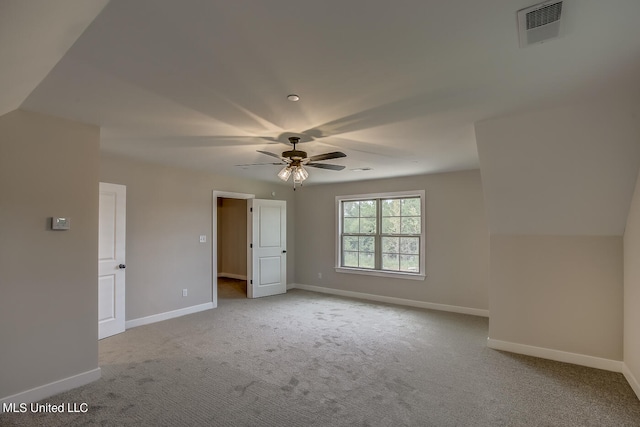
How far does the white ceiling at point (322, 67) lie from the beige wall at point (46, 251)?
1.02 feet

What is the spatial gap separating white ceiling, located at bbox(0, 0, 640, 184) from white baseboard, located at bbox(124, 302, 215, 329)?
273 cm

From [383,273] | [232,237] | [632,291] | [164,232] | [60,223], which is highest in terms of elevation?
[60,223]

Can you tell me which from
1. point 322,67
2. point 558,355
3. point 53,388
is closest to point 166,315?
point 53,388

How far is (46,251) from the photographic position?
9.25 feet

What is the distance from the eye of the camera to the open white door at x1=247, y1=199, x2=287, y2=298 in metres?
6.47

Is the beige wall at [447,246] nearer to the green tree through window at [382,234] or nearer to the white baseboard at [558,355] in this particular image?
the green tree through window at [382,234]

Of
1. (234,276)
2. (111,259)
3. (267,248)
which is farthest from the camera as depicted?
(234,276)

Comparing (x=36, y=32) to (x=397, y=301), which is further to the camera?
(x=397, y=301)

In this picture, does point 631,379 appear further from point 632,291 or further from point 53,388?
point 53,388

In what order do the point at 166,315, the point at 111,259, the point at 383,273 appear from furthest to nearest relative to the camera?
the point at 383,273
the point at 166,315
the point at 111,259

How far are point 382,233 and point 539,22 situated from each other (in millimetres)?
5009

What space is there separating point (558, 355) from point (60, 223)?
5191 millimetres

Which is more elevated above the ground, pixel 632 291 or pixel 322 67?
pixel 322 67

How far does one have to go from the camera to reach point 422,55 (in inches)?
73.7
